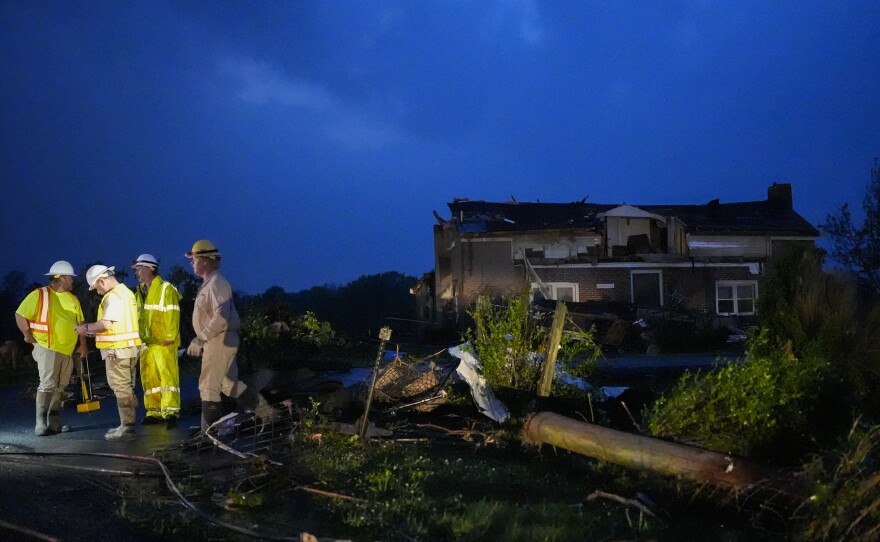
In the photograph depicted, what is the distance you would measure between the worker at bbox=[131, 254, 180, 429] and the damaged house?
1938cm

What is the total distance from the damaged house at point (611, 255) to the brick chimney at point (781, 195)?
1811 millimetres

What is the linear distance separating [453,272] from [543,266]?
150 inches

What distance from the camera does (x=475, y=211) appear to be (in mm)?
29484

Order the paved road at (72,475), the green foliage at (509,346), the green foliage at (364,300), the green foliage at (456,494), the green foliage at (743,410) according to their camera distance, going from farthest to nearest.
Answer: the green foliage at (364,300)
the green foliage at (509,346)
the green foliage at (743,410)
the paved road at (72,475)
the green foliage at (456,494)

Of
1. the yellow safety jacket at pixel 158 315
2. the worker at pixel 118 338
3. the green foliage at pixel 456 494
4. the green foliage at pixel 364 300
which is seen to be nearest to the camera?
the green foliage at pixel 456 494

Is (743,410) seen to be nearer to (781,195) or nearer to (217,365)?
(217,365)

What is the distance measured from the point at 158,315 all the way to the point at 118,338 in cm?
65

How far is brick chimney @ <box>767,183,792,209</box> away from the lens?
105 feet

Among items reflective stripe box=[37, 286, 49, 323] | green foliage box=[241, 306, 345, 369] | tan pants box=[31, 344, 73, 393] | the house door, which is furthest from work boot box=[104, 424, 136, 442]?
the house door

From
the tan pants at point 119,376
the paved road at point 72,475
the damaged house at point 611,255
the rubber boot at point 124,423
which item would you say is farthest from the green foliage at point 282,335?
the damaged house at point 611,255

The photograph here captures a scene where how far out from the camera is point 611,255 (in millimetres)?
28719

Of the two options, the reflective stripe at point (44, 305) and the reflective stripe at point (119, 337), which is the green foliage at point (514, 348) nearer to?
the reflective stripe at point (119, 337)

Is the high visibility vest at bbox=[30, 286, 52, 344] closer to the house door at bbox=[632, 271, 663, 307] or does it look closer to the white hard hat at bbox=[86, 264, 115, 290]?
the white hard hat at bbox=[86, 264, 115, 290]

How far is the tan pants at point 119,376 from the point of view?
7863mm
